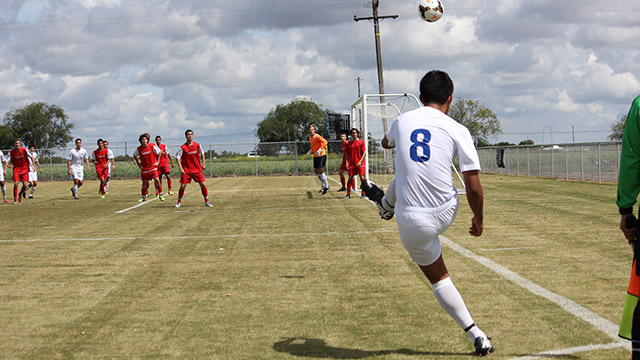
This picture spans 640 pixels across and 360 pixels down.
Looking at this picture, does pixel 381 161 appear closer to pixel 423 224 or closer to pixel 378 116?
pixel 378 116

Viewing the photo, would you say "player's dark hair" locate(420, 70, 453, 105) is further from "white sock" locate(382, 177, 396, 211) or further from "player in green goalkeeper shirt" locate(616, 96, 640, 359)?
"player in green goalkeeper shirt" locate(616, 96, 640, 359)

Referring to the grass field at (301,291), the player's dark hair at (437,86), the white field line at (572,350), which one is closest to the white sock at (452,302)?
the grass field at (301,291)

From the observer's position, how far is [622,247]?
8.27 m

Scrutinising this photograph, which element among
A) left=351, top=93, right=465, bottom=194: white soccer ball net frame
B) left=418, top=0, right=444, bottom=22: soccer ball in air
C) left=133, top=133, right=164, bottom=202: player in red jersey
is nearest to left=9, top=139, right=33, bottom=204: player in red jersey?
left=133, top=133, right=164, bottom=202: player in red jersey

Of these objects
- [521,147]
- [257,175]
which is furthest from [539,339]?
[257,175]

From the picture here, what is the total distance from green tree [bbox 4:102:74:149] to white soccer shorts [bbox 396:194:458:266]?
101105 millimetres

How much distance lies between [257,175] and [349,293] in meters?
37.6

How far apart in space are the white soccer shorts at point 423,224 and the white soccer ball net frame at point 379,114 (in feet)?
46.1

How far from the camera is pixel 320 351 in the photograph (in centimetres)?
447

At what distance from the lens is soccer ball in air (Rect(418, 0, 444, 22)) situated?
593 inches

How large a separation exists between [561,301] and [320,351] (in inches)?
94.8

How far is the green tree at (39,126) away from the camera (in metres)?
95.8

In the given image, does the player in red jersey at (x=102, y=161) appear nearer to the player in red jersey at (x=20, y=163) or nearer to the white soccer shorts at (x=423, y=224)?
the player in red jersey at (x=20, y=163)

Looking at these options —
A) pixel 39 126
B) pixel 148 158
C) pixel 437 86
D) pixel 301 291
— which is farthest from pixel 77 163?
pixel 39 126
